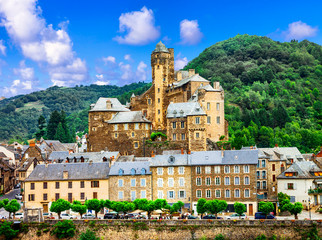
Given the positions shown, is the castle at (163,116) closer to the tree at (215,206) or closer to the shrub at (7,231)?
the tree at (215,206)

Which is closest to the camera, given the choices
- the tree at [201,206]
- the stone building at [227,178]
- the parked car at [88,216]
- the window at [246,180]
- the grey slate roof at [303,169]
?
the tree at [201,206]

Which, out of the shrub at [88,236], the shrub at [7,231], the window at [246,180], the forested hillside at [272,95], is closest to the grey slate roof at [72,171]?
the shrub at [7,231]

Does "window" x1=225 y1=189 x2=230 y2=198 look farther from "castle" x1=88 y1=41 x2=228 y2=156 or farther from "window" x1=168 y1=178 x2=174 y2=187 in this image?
"castle" x1=88 y1=41 x2=228 y2=156

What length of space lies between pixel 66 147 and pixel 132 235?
63.3 metres

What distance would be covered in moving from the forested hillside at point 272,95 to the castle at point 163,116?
338 inches

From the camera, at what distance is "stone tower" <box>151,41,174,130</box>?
99.1 metres

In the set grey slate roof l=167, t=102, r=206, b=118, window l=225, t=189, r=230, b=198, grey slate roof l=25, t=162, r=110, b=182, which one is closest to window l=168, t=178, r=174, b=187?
window l=225, t=189, r=230, b=198

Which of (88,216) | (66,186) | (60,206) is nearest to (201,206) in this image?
(88,216)

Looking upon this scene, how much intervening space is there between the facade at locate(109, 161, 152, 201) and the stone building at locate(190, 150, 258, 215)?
7.03m

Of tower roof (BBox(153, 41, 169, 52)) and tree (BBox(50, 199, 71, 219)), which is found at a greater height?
tower roof (BBox(153, 41, 169, 52))

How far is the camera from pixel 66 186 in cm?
7050

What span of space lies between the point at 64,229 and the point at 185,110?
1435 inches

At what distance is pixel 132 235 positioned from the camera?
5703 cm

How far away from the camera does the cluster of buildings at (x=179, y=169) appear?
221ft
